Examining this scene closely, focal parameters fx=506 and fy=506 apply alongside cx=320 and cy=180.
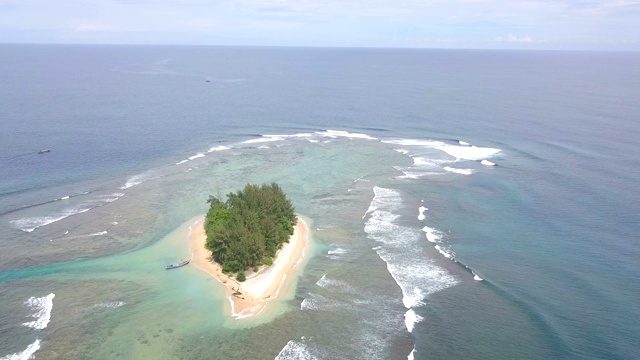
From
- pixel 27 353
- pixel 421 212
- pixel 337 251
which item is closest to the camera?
pixel 27 353

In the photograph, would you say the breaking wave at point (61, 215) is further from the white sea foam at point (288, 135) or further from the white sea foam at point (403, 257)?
the white sea foam at point (288, 135)

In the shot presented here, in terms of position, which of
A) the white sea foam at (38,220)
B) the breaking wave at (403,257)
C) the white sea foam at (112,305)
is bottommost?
the white sea foam at (112,305)

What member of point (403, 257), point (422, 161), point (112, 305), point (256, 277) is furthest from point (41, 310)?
point (422, 161)

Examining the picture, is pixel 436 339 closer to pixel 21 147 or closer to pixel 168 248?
pixel 168 248

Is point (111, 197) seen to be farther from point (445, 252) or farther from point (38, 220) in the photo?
point (445, 252)

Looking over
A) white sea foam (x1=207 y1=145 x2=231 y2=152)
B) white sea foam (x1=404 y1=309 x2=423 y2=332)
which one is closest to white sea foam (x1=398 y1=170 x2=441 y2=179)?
white sea foam (x1=207 y1=145 x2=231 y2=152)

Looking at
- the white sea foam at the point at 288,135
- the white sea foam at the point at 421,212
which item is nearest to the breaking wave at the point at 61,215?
the white sea foam at the point at 288,135

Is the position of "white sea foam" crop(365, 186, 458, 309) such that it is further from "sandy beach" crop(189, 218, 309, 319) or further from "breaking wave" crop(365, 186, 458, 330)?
"sandy beach" crop(189, 218, 309, 319)
